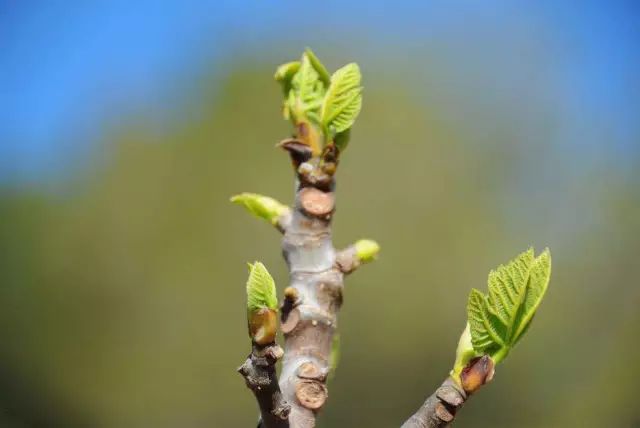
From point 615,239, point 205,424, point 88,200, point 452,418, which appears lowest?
point 452,418

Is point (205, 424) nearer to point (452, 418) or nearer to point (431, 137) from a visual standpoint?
point (431, 137)

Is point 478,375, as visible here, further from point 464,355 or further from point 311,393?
point 311,393

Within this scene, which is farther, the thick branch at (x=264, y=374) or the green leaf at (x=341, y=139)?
the green leaf at (x=341, y=139)

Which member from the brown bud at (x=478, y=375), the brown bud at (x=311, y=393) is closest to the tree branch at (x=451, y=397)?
the brown bud at (x=478, y=375)

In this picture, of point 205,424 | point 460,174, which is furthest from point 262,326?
point 460,174

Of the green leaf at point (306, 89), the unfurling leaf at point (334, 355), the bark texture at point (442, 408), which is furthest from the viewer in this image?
the green leaf at point (306, 89)

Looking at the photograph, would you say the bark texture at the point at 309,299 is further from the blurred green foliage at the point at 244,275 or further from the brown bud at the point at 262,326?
the blurred green foliage at the point at 244,275

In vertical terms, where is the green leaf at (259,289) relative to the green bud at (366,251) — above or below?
below
